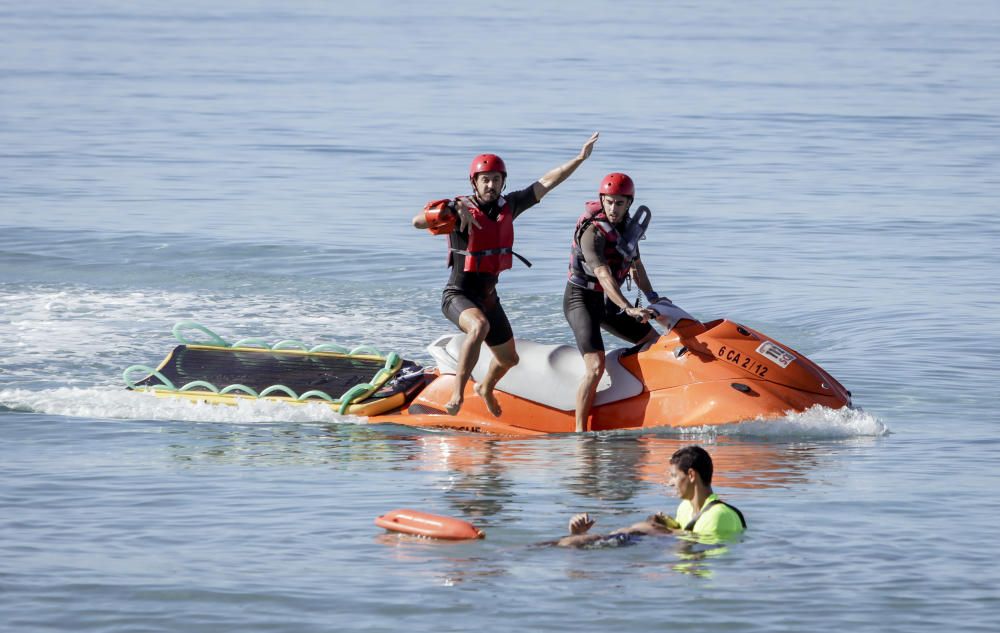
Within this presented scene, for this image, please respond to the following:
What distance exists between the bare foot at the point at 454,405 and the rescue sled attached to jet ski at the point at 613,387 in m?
0.27

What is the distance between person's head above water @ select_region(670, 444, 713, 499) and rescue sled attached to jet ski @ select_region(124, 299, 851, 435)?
258 cm

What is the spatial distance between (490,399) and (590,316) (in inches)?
39.1

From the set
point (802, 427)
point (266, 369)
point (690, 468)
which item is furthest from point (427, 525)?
point (266, 369)

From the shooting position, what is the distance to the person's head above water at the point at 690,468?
9.34 meters

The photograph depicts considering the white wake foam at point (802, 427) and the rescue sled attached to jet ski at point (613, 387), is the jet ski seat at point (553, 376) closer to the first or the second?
the rescue sled attached to jet ski at point (613, 387)

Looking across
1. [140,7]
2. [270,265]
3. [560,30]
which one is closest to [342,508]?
[270,265]

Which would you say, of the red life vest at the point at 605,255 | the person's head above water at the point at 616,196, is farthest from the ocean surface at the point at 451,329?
the person's head above water at the point at 616,196

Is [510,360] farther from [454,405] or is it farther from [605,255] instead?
[605,255]

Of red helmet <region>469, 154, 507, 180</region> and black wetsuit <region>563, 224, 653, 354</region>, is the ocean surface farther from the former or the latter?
red helmet <region>469, 154, 507, 180</region>

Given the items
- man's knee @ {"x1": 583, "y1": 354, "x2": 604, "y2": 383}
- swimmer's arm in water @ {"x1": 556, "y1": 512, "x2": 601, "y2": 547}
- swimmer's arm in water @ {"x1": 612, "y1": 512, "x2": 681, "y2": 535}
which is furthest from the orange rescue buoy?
man's knee @ {"x1": 583, "y1": 354, "x2": 604, "y2": 383}

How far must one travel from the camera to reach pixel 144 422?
43.0 ft

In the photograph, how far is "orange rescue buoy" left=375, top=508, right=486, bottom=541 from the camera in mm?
9648

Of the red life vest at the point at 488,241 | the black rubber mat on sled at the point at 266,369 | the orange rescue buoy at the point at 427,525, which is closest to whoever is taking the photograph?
the orange rescue buoy at the point at 427,525

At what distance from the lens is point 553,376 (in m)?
12.4
